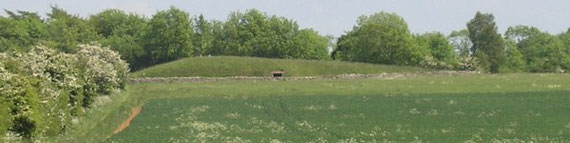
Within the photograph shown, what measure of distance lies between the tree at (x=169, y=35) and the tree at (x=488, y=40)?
5252 cm

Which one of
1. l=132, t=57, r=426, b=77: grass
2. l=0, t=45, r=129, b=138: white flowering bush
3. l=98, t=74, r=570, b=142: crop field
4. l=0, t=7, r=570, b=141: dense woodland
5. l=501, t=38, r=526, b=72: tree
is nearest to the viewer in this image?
l=0, t=45, r=129, b=138: white flowering bush

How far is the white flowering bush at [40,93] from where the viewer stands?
27358 millimetres

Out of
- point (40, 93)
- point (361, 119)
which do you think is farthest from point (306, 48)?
point (40, 93)

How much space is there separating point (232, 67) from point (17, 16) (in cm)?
5288

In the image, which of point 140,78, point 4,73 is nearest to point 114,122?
point 4,73

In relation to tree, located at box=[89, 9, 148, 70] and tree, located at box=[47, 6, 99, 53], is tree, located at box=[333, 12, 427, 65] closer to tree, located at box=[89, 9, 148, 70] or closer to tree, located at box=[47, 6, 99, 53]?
tree, located at box=[89, 9, 148, 70]

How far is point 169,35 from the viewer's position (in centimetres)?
12962

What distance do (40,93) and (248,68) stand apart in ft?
261

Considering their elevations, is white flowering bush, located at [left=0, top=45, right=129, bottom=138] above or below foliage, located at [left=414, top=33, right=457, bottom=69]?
below

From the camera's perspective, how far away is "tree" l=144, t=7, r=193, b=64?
426 ft

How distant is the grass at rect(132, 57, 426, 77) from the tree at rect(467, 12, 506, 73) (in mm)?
26111

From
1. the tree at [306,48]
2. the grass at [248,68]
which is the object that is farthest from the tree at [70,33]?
the tree at [306,48]

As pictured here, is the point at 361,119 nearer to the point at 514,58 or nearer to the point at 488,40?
the point at 488,40

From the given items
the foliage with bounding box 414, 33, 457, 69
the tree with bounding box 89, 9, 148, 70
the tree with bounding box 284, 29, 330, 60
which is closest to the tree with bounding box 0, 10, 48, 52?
the tree with bounding box 89, 9, 148, 70
